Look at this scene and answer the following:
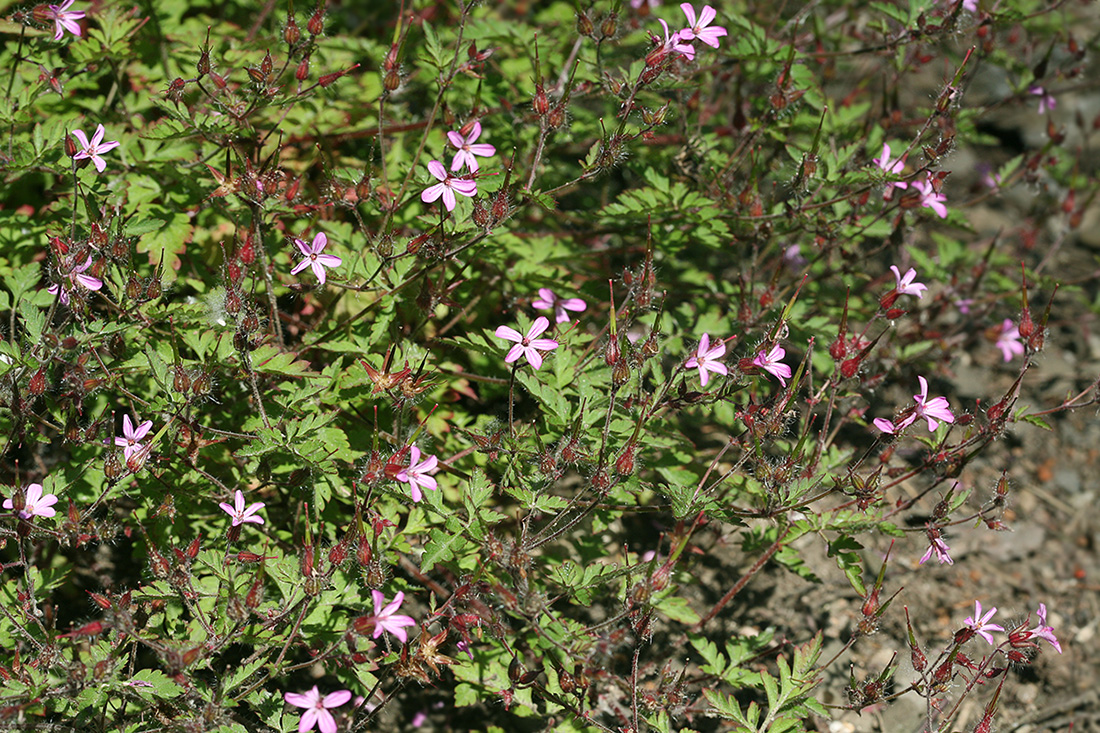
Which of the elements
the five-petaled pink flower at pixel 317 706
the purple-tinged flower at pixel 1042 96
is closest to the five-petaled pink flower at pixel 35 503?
the five-petaled pink flower at pixel 317 706

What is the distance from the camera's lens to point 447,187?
294cm

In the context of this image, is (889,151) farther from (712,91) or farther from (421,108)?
(421,108)

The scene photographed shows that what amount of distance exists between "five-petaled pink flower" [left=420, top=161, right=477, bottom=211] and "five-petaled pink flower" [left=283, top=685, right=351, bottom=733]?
153 cm

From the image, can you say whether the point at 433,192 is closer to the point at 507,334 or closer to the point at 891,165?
Answer: the point at 507,334

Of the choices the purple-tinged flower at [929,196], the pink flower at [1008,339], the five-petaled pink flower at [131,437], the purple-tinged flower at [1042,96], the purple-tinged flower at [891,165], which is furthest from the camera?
the pink flower at [1008,339]

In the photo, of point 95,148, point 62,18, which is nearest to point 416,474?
point 95,148

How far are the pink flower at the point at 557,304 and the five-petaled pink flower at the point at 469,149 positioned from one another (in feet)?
1.88

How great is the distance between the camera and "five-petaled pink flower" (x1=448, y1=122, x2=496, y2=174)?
2.99 metres

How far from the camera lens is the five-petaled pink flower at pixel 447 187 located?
2881 mm

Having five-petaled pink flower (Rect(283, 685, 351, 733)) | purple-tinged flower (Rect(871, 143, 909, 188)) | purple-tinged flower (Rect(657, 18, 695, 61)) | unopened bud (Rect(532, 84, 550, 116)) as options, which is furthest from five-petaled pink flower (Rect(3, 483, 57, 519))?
purple-tinged flower (Rect(871, 143, 909, 188))

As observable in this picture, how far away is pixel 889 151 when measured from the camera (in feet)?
12.1

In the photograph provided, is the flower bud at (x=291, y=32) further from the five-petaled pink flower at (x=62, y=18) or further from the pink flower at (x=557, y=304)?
the pink flower at (x=557, y=304)

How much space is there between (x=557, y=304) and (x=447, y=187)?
2.54 ft

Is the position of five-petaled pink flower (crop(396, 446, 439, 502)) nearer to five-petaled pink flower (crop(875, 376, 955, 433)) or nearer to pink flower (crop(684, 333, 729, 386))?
pink flower (crop(684, 333, 729, 386))
